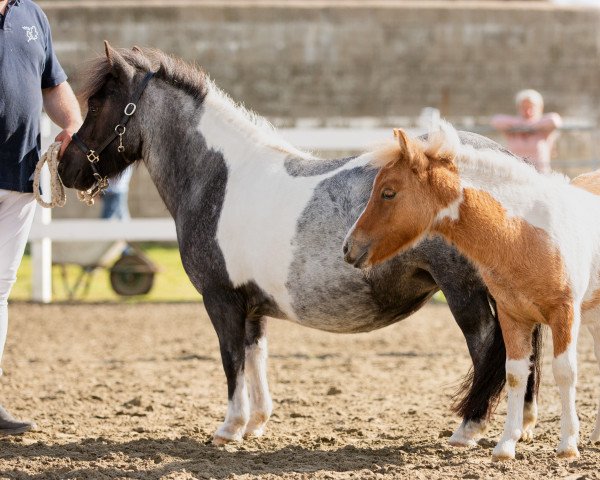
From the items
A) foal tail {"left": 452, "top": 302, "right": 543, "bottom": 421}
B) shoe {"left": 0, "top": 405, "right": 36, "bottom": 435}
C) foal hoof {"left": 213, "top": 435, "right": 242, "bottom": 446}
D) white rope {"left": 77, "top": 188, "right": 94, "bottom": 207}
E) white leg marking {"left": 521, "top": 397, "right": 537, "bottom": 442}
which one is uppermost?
white rope {"left": 77, "top": 188, "right": 94, "bottom": 207}

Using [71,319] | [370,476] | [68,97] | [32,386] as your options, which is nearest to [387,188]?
[370,476]

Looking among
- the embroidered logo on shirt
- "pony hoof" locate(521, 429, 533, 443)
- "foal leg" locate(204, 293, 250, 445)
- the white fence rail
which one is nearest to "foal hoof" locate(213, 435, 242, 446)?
"foal leg" locate(204, 293, 250, 445)

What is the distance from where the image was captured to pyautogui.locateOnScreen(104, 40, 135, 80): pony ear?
5004mm

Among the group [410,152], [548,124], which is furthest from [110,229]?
[410,152]

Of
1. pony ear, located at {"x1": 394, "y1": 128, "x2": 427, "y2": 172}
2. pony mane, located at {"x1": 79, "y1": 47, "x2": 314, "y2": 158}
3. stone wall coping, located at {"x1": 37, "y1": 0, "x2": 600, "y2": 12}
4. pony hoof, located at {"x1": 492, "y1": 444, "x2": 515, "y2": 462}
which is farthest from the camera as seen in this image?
stone wall coping, located at {"x1": 37, "y1": 0, "x2": 600, "y2": 12}

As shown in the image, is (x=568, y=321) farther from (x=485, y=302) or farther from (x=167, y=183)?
(x=167, y=183)

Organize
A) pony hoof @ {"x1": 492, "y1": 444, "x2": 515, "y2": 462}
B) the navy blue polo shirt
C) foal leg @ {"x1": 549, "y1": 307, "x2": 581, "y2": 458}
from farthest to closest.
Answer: the navy blue polo shirt < pony hoof @ {"x1": 492, "y1": 444, "x2": 515, "y2": 462} < foal leg @ {"x1": 549, "y1": 307, "x2": 581, "y2": 458}

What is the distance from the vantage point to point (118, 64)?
5043 millimetres

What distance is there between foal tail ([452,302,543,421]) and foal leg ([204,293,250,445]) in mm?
1110

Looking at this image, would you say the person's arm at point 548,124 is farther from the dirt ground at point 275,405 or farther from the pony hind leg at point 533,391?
the pony hind leg at point 533,391

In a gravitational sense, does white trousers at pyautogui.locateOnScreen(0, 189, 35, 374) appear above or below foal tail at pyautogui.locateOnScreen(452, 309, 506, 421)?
above

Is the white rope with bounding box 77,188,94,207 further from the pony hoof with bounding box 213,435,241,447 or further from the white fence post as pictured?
the white fence post

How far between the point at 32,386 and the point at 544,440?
3521mm

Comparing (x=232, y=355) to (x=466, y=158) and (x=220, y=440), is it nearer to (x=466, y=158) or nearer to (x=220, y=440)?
(x=220, y=440)
